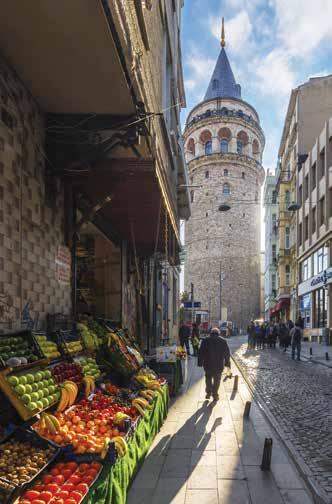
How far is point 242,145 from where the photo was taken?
5594cm

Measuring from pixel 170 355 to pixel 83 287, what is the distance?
3881 millimetres

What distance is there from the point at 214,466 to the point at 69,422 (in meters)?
1.84

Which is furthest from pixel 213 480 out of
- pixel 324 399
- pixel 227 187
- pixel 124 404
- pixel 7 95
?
pixel 227 187

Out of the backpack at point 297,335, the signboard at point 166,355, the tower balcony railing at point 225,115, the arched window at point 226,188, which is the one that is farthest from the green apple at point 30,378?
the tower balcony railing at point 225,115

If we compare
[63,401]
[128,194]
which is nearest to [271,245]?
[128,194]

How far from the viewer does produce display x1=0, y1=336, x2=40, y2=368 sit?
480cm

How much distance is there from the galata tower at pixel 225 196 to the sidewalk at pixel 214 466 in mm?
48327

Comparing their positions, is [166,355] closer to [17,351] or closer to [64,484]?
[17,351]

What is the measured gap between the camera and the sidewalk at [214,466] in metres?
4.57

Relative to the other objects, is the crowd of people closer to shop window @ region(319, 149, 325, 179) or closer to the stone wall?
shop window @ region(319, 149, 325, 179)

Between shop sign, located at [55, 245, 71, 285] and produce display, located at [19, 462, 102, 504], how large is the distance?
3.84m

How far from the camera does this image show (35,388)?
486 centimetres

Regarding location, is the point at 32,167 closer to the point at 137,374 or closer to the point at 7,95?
the point at 7,95

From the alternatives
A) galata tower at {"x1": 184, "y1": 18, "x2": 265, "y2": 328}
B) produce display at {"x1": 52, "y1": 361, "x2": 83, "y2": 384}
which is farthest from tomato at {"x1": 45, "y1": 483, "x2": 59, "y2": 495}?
galata tower at {"x1": 184, "y1": 18, "x2": 265, "y2": 328}
